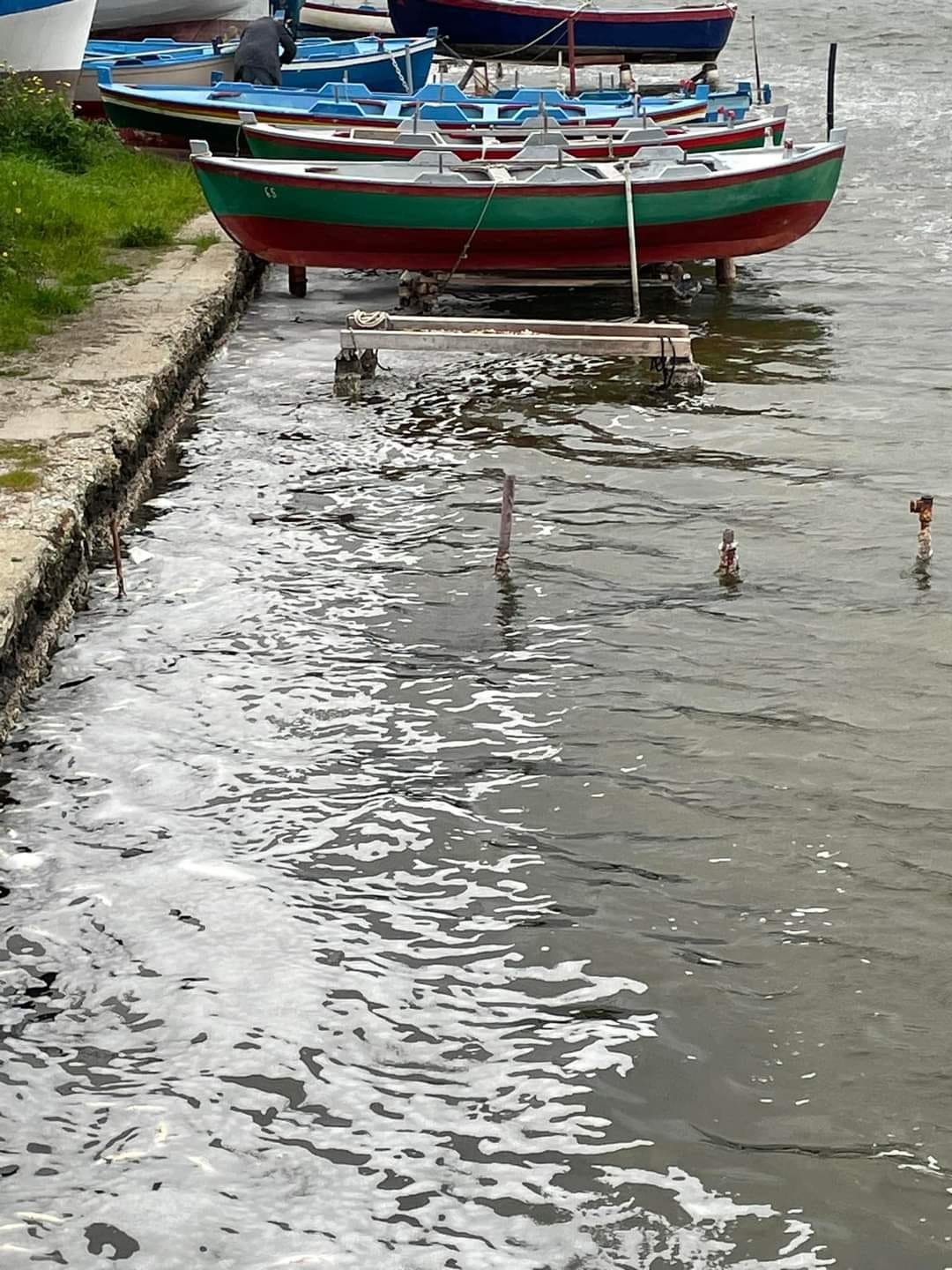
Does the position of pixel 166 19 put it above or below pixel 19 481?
above

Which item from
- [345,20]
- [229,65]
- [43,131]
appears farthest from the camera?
[345,20]

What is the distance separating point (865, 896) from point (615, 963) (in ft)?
2.86

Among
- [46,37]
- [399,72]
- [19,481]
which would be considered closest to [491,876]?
[19,481]

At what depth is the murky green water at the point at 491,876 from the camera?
154 inches

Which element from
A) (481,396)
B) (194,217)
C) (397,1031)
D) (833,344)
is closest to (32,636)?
(397,1031)

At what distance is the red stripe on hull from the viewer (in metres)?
13.3

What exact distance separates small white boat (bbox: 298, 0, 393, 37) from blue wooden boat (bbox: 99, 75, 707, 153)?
1446 cm

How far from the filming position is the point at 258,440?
32.9ft

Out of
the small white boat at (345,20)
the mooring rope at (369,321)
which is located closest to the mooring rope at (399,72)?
the small white boat at (345,20)

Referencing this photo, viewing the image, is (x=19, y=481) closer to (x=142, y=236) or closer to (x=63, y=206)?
(x=142, y=236)

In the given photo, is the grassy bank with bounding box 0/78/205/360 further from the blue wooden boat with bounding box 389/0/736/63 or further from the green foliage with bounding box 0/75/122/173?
the blue wooden boat with bounding box 389/0/736/63

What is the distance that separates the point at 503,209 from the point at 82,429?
5.86m

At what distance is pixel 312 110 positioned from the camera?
57.2 feet

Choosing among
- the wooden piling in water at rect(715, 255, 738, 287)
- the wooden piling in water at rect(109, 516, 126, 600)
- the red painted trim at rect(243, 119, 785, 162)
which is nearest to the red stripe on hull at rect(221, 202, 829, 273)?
the wooden piling in water at rect(715, 255, 738, 287)
